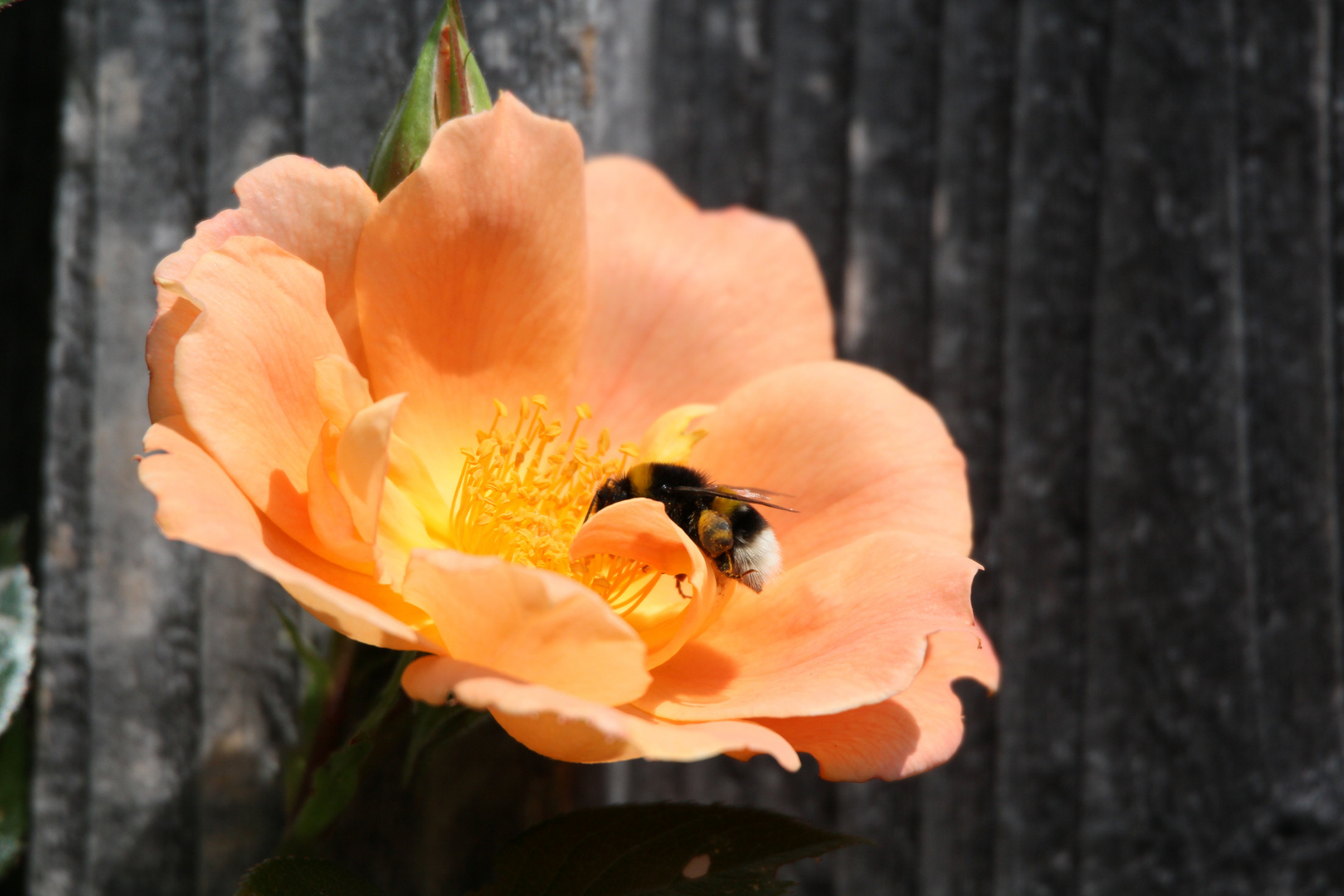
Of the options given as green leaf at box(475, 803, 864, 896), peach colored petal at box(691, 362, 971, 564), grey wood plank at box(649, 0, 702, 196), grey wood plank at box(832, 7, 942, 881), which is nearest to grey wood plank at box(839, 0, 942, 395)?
grey wood plank at box(832, 7, 942, 881)

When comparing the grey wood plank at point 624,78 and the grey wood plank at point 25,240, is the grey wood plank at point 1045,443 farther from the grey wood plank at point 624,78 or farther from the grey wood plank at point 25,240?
the grey wood plank at point 25,240

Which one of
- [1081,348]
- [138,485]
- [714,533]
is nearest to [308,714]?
[138,485]

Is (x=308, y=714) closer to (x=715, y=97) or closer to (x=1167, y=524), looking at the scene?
(x=715, y=97)

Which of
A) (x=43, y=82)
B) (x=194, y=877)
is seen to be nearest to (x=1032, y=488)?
(x=194, y=877)

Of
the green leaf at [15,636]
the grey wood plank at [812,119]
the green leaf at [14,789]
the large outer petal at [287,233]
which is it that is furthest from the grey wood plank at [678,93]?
the green leaf at [14,789]

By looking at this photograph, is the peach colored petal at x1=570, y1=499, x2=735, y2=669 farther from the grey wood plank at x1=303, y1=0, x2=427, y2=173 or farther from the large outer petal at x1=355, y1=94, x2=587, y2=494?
the grey wood plank at x1=303, y1=0, x2=427, y2=173

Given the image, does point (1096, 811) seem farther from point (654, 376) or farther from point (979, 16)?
point (979, 16)
